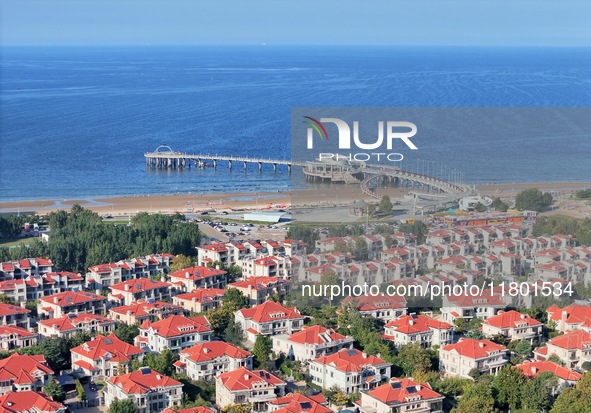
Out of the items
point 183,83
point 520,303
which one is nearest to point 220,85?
point 183,83

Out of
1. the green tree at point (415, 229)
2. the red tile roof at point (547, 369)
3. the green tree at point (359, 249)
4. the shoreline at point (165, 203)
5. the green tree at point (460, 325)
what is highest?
the green tree at point (415, 229)

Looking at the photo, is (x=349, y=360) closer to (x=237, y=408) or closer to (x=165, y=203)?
(x=237, y=408)

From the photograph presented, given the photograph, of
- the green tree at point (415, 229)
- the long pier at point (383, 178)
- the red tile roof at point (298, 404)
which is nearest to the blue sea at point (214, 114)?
the long pier at point (383, 178)

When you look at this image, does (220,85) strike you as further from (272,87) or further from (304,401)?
(304,401)

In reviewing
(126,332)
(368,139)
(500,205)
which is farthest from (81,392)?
(500,205)

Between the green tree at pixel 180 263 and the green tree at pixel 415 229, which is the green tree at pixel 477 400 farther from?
the green tree at pixel 180 263

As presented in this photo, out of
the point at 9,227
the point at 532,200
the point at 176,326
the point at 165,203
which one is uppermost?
the point at 532,200
